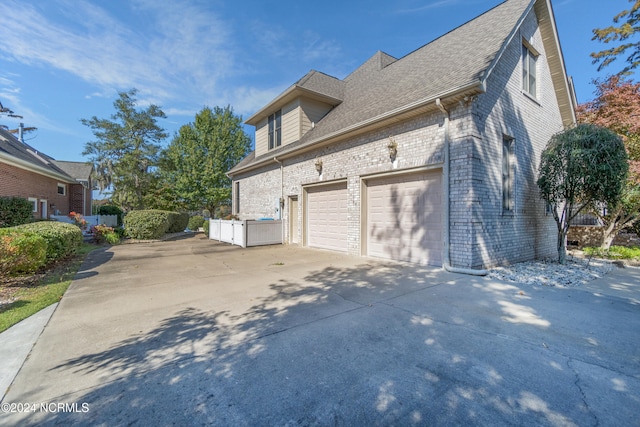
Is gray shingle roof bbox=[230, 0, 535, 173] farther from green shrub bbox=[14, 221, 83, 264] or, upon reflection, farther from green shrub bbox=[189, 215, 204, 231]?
green shrub bbox=[189, 215, 204, 231]

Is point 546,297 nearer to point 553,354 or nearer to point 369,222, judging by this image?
point 553,354

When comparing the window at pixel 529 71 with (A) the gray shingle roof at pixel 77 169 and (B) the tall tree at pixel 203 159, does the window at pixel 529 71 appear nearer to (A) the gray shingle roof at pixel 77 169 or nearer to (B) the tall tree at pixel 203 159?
(B) the tall tree at pixel 203 159

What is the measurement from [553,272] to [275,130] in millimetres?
12169

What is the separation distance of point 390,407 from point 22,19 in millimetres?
11308

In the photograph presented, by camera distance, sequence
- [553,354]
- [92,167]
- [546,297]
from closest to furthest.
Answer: [553,354] → [546,297] → [92,167]

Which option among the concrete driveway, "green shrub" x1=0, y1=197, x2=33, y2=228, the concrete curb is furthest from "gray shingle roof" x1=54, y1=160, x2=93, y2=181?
the concrete driveway

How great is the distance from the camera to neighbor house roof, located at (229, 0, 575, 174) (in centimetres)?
626

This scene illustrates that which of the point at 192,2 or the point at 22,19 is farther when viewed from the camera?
the point at 192,2

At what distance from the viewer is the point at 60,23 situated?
289 inches

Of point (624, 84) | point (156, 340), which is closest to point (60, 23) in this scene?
point (156, 340)

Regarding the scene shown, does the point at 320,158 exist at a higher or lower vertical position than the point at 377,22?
lower

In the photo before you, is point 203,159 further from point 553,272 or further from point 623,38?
point 623,38

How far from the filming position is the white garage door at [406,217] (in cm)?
673

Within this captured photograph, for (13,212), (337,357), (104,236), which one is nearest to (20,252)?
(337,357)
